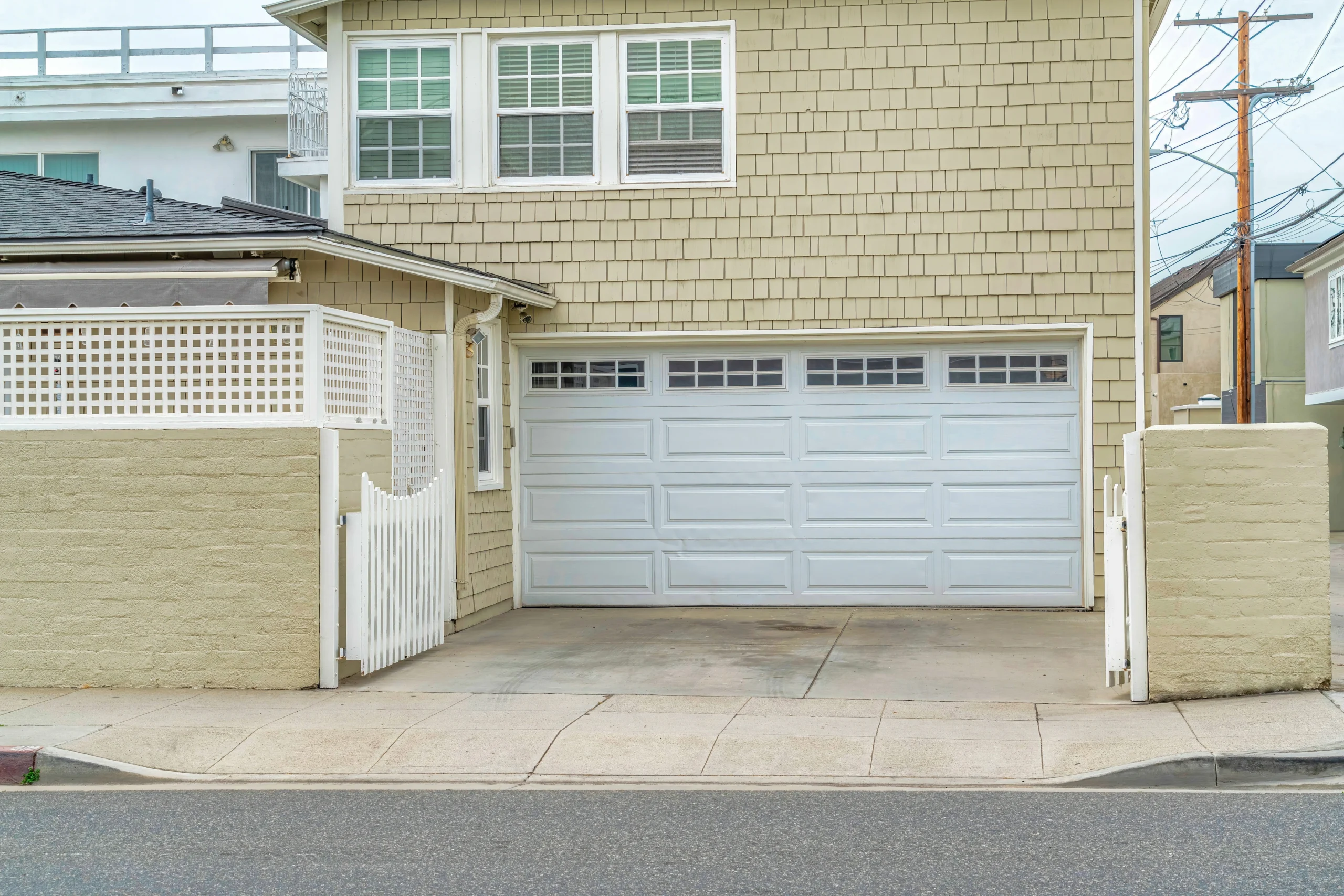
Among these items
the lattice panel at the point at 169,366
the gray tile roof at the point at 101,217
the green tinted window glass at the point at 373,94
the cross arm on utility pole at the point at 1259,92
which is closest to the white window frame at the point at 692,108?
the green tinted window glass at the point at 373,94

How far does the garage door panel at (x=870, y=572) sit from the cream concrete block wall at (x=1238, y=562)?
4619 millimetres

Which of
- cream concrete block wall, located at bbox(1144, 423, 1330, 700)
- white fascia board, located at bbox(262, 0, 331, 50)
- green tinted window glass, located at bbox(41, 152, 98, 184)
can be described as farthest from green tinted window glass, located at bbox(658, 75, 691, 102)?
green tinted window glass, located at bbox(41, 152, 98, 184)

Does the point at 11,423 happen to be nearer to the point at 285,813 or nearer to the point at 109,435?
the point at 109,435

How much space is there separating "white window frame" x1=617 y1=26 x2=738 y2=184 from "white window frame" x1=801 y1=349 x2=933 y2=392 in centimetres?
181

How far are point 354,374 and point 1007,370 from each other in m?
6.05

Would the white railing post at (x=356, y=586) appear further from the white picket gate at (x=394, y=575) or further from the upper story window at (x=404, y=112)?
the upper story window at (x=404, y=112)

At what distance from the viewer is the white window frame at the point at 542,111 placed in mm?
12867

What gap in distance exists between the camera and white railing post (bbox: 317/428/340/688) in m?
9.07

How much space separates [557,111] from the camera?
12906mm

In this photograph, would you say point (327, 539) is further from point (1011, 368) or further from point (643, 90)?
point (1011, 368)

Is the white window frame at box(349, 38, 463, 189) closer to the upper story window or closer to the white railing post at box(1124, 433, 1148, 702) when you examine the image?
the upper story window

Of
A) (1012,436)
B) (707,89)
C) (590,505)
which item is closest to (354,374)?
(590,505)

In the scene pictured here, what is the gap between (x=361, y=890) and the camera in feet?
17.2

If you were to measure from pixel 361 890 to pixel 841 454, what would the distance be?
8.26 m
